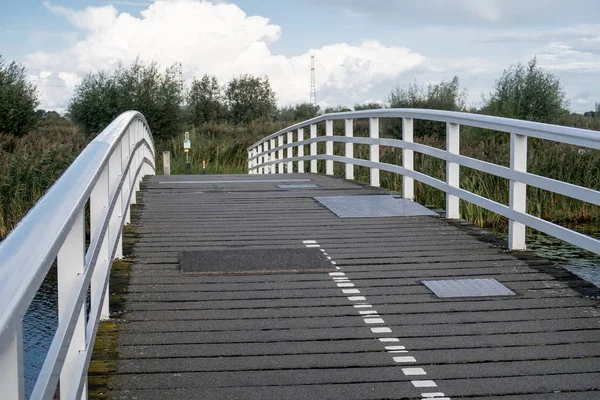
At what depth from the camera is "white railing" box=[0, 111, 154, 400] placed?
1866 mm

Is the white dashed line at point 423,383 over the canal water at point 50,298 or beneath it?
over

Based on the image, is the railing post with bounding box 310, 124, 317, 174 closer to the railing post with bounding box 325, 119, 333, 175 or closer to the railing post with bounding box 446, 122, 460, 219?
the railing post with bounding box 325, 119, 333, 175

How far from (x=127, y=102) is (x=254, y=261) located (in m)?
41.7

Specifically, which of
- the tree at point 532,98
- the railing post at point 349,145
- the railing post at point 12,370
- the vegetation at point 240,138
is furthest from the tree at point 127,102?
the railing post at point 12,370

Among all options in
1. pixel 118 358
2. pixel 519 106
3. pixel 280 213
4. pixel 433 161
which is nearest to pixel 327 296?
pixel 118 358

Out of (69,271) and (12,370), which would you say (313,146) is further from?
(12,370)

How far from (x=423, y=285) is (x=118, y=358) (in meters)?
2.52

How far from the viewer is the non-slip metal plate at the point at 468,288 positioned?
615 cm

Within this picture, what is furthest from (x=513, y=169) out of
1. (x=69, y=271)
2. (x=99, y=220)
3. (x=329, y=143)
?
(x=329, y=143)

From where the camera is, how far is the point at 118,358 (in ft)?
15.9

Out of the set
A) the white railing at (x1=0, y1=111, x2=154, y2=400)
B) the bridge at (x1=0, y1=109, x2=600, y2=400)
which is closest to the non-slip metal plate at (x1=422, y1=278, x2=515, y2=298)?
the bridge at (x1=0, y1=109, x2=600, y2=400)

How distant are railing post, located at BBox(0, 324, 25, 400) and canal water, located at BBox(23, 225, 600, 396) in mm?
5187

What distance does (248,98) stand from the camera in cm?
7956

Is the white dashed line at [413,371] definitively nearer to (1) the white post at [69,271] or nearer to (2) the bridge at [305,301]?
(2) the bridge at [305,301]
